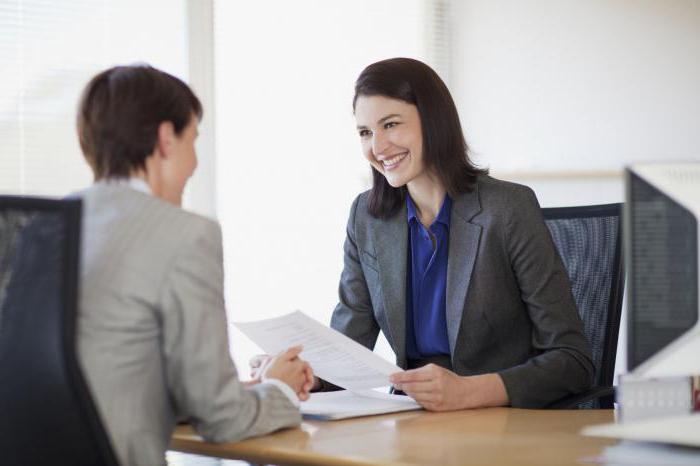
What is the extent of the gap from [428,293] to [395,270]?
99 millimetres

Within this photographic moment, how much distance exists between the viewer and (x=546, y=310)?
86.9 inches

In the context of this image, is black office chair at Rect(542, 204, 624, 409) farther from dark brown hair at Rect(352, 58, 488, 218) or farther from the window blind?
the window blind

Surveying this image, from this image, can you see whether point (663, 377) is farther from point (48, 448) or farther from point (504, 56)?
point (504, 56)

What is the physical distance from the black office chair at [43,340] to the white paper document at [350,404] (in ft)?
1.65

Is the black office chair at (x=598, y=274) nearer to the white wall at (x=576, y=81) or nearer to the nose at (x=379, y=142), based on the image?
the nose at (x=379, y=142)

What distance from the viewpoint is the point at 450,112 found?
7.95 feet

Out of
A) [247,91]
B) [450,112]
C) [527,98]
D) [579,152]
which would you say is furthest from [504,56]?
[450,112]

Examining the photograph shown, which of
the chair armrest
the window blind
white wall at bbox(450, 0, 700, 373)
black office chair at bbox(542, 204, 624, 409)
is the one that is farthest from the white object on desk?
white wall at bbox(450, 0, 700, 373)

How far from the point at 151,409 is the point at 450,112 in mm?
1215

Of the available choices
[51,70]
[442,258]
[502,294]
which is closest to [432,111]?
[442,258]

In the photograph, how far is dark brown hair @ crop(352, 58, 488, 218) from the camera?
7.83 feet

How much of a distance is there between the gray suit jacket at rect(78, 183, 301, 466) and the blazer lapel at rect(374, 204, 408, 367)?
34.5 inches

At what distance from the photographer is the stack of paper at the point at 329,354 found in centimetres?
191

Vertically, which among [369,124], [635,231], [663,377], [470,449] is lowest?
[470,449]
